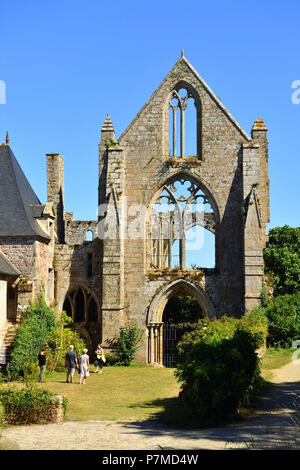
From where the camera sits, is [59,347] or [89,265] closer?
[59,347]

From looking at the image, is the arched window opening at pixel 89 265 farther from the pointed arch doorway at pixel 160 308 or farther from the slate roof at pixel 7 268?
the slate roof at pixel 7 268

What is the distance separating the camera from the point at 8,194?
2392 cm

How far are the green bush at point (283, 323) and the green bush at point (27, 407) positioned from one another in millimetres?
11025

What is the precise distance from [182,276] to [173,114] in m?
6.87

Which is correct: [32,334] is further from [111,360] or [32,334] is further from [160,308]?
[160,308]

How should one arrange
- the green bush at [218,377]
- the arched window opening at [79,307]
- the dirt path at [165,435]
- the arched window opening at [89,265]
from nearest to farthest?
the dirt path at [165,435] → the green bush at [218,377] → the arched window opening at [89,265] → the arched window opening at [79,307]

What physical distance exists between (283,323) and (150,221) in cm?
693

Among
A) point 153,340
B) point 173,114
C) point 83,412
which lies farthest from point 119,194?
point 83,412

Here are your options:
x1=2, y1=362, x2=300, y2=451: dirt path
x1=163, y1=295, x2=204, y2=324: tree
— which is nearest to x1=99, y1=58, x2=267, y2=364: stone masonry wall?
x1=163, y1=295, x2=204, y2=324: tree

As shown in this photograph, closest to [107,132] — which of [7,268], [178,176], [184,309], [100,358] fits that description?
[178,176]

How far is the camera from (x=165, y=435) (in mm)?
10273

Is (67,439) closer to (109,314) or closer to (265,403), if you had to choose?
(265,403)

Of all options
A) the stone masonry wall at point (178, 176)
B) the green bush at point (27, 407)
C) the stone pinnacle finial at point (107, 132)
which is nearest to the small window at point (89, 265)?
the stone masonry wall at point (178, 176)

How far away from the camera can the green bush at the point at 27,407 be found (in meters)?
12.5
